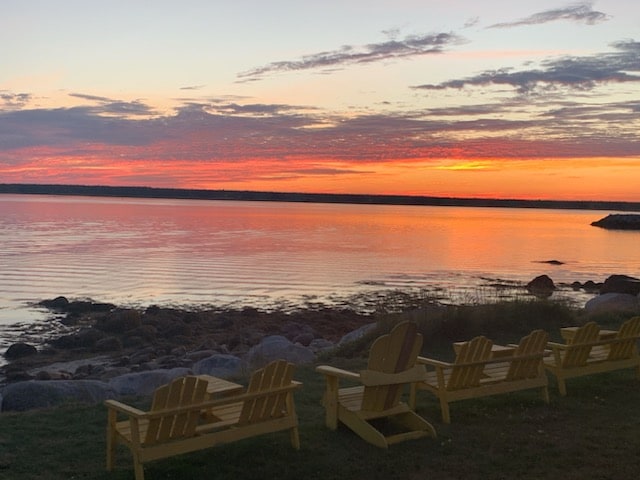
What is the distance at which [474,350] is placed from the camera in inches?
292

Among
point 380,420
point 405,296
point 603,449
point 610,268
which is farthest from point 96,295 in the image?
A: point 610,268

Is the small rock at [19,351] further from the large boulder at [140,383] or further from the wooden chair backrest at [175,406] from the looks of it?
the wooden chair backrest at [175,406]

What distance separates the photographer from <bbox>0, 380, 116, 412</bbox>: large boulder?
9352 millimetres

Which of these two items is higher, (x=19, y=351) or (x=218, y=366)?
(x=218, y=366)

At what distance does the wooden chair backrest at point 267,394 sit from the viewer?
6.20 meters

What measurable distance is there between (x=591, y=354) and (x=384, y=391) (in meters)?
3.88

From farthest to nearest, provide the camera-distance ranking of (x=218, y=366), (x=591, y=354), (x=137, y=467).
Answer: (x=218, y=366), (x=591, y=354), (x=137, y=467)

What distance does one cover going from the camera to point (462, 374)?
7406 millimetres

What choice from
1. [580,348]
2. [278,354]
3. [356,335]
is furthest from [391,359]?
[356,335]

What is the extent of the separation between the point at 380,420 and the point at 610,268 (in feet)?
126

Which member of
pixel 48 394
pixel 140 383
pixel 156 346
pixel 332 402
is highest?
pixel 332 402

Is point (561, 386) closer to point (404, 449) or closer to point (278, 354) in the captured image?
point (404, 449)

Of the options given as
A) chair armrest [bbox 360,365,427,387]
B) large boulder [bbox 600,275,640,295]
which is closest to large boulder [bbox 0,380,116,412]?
chair armrest [bbox 360,365,427,387]

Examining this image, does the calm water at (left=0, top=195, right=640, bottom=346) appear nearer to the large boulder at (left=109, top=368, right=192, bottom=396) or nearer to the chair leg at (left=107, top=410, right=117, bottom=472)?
the large boulder at (left=109, top=368, right=192, bottom=396)
